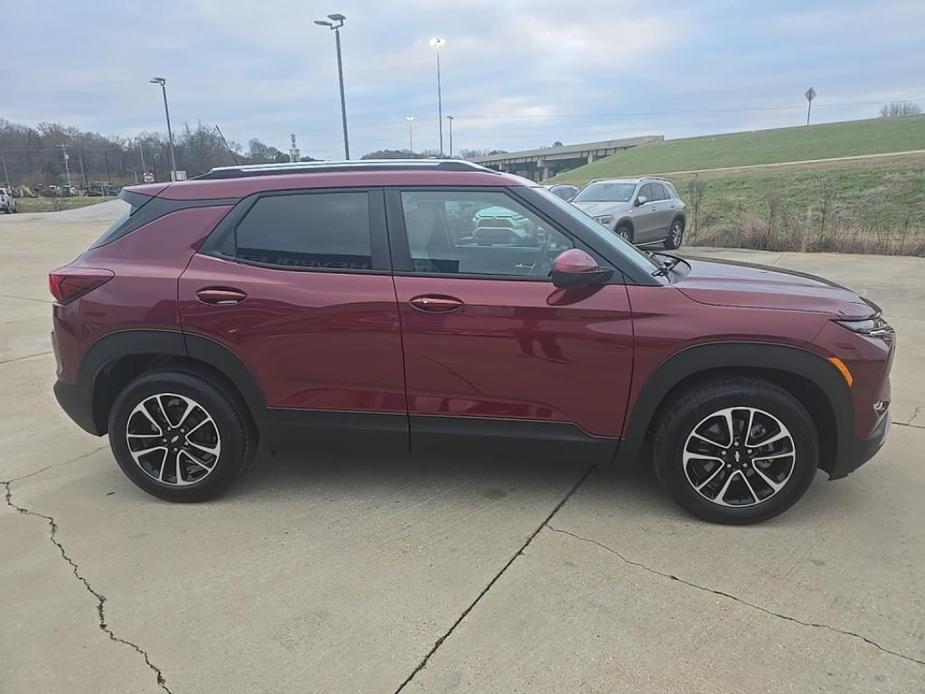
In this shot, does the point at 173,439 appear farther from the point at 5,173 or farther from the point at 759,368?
the point at 5,173

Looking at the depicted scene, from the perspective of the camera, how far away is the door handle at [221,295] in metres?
3.12

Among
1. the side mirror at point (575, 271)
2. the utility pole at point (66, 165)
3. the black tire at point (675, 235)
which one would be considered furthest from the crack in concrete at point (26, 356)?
the utility pole at point (66, 165)

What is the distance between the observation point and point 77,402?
3385mm

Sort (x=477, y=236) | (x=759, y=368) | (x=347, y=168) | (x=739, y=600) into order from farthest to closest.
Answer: (x=347, y=168) < (x=477, y=236) < (x=759, y=368) < (x=739, y=600)

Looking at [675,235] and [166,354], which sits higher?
[166,354]

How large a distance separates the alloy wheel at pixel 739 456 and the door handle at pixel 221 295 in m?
2.30

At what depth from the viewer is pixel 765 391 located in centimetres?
289

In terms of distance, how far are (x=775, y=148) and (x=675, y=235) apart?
52946 mm

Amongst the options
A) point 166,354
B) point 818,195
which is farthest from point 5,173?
point 166,354

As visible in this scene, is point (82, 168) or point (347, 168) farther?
point (82, 168)

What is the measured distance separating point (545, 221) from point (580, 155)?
4120 inches

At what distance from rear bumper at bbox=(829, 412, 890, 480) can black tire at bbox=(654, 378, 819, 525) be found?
0.14m

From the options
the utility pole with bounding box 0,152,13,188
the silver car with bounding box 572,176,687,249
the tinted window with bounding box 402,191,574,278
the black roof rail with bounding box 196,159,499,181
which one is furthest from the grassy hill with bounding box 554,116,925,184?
the utility pole with bounding box 0,152,13,188

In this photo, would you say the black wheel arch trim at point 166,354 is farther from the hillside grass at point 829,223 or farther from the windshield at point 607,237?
the hillside grass at point 829,223
